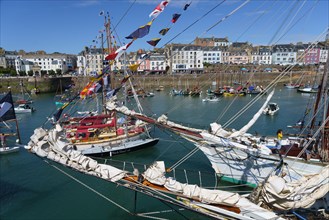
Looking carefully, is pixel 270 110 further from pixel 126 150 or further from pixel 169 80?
pixel 169 80

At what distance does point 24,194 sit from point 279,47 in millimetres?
122082

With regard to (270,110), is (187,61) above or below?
above

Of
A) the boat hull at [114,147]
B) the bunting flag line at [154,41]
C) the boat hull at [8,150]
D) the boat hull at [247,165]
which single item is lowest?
the boat hull at [8,150]

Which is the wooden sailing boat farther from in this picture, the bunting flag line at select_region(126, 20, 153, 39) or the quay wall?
the quay wall

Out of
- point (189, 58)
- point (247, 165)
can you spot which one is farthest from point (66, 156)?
point (189, 58)

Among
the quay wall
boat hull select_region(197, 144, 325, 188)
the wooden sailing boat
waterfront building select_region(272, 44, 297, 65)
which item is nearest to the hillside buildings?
waterfront building select_region(272, 44, 297, 65)

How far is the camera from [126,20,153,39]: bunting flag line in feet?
39.3

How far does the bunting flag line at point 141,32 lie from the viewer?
12.0 m

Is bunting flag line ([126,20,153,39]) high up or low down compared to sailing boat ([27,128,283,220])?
up

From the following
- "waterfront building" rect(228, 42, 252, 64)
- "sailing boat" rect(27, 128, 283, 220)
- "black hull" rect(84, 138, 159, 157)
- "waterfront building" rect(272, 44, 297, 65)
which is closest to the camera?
"sailing boat" rect(27, 128, 283, 220)

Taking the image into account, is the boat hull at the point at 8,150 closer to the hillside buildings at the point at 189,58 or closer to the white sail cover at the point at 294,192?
the white sail cover at the point at 294,192

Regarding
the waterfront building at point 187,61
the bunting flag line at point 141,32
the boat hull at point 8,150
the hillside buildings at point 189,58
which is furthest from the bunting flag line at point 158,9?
the waterfront building at point 187,61

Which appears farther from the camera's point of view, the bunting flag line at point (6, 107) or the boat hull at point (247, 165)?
the bunting flag line at point (6, 107)

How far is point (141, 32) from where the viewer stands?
12.1 metres
